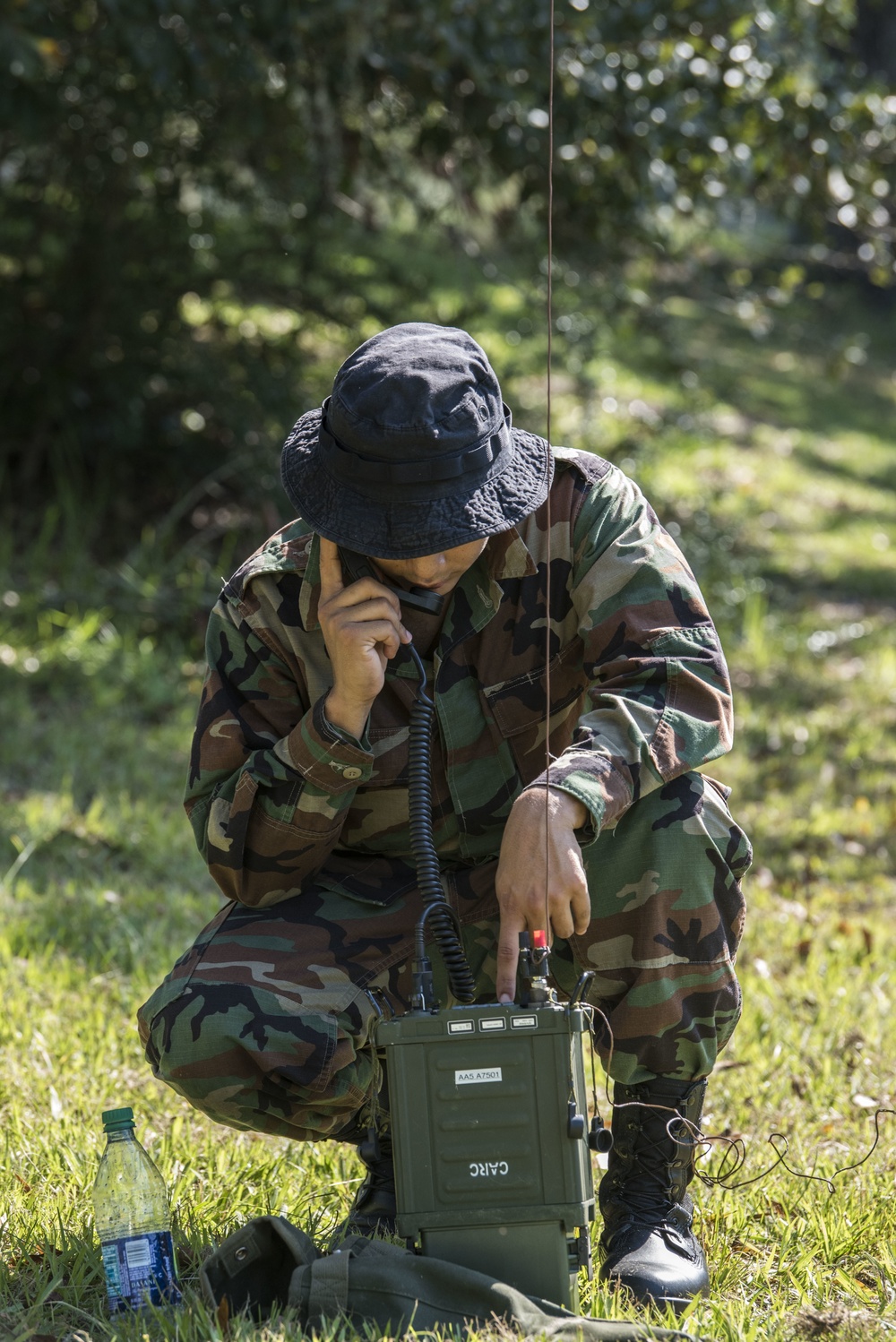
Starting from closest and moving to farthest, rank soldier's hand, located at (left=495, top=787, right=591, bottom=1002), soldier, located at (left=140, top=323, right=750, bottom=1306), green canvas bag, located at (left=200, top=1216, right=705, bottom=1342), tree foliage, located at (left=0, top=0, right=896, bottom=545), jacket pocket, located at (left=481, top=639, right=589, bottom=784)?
green canvas bag, located at (left=200, top=1216, right=705, bottom=1342) → soldier's hand, located at (left=495, top=787, right=591, bottom=1002) → soldier, located at (left=140, top=323, right=750, bottom=1306) → jacket pocket, located at (left=481, top=639, right=589, bottom=784) → tree foliage, located at (left=0, top=0, right=896, bottom=545)

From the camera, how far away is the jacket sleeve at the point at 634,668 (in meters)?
2.34

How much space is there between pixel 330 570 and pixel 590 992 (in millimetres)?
821

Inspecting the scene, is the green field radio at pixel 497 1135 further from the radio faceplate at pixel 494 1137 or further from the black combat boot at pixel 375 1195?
the black combat boot at pixel 375 1195

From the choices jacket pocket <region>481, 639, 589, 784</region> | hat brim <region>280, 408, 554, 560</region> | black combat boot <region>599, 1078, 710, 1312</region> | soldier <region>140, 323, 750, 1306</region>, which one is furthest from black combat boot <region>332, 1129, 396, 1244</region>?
hat brim <region>280, 408, 554, 560</region>

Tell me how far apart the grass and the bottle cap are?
223 mm

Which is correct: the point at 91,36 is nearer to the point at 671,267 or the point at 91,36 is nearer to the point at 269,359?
the point at 269,359

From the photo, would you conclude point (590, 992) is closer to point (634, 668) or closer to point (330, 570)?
point (634, 668)

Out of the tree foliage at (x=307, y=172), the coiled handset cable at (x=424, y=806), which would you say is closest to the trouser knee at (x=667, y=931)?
the coiled handset cable at (x=424, y=806)

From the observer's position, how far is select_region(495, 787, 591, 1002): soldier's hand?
7.30ft

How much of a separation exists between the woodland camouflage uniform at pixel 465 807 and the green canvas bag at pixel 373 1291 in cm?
29

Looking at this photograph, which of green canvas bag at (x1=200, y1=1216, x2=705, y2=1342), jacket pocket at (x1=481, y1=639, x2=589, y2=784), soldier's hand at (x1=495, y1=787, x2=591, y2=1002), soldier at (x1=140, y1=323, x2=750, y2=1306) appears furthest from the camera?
jacket pocket at (x1=481, y1=639, x2=589, y2=784)

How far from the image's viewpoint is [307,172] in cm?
664

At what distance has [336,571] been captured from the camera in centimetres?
246

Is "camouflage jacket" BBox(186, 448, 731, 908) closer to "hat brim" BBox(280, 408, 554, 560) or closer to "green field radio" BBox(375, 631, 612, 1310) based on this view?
"hat brim" BBox(280, 408, 554, 560)
